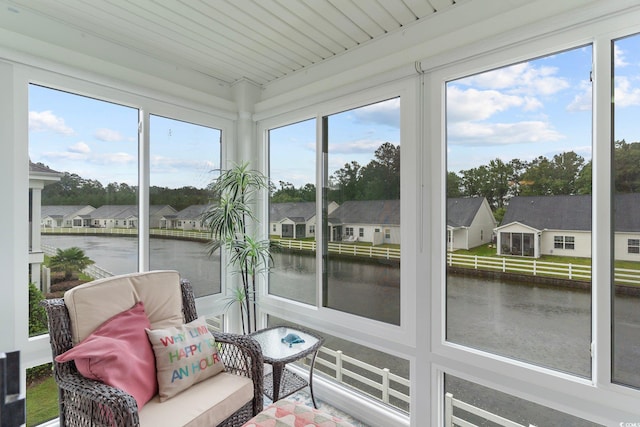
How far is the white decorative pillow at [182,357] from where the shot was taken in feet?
5.22

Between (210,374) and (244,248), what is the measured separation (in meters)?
1.03

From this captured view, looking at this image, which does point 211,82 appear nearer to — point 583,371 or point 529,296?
point 529,296

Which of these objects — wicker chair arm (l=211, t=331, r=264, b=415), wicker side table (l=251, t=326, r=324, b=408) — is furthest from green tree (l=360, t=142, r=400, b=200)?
wicker chair arm (l=211, t=331, r=264, b=415)

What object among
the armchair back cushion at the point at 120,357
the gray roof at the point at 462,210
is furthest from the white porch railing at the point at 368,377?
the armchair back cushion at the point at 120,357

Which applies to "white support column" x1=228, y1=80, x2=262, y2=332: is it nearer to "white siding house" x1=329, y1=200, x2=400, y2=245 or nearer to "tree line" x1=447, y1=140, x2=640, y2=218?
"white siding house" x1=329, y1=200, x2=400, y2=245

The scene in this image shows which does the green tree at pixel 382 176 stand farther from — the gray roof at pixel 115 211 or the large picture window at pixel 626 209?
the gray roof at pixel 115 211

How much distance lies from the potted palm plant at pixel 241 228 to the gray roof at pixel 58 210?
91 cm

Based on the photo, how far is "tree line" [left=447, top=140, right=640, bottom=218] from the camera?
135 centimetres

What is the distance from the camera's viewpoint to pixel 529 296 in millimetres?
1609

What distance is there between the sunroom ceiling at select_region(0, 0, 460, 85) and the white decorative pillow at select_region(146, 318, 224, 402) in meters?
1.94

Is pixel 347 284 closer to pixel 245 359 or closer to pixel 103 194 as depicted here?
pixel 245 359

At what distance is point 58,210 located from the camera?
2.02 metres

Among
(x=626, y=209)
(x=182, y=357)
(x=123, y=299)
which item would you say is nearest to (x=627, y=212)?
(x=626, y=209)

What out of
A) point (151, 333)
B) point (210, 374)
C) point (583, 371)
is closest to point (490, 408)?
point (583, 371)
